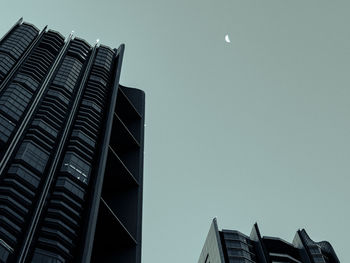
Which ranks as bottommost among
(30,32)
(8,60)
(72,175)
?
(72,175)

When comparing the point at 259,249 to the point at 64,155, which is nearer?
the point at 64,155

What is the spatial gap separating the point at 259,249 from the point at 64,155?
7332 cm

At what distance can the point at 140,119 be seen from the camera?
9481cm

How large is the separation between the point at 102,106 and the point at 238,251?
55.4 m

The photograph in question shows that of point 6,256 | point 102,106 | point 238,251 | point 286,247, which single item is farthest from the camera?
point 286,247

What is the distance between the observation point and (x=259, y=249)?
120 m

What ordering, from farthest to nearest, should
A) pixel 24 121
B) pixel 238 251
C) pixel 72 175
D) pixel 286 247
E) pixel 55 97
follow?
pixel 286 247 < pixel 238 251 < pixel 55 97 < pixel 24 121 < pixel 72 175

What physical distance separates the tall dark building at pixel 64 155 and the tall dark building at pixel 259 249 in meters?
42.6

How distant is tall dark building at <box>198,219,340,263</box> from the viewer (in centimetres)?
11506

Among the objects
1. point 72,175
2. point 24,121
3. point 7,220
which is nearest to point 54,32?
point 24,121

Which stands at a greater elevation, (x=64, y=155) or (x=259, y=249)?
(x=259, y=249)

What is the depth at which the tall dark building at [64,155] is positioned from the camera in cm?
4847

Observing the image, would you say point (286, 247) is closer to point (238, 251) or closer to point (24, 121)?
point (238, 251)

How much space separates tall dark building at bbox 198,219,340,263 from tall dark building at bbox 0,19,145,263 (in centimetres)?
4257
